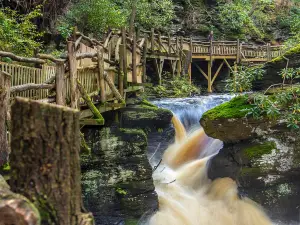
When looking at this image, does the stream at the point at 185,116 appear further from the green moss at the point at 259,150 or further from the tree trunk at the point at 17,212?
the tree trunk at the point at 17,212

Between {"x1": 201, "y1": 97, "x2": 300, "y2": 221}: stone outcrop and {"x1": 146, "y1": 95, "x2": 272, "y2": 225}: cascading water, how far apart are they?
14.9 inches

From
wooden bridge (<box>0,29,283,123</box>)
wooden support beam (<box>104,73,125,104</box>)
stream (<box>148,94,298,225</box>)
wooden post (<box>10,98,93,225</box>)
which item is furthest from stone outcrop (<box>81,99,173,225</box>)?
wooden post (<box>10,98,93,225</box>)

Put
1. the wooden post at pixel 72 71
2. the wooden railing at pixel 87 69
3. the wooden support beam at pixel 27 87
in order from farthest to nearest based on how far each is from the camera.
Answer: the wooden post at pixel 72 71, the wooden railing at pixel 87 69, the wooden support beam at pixel 27 87

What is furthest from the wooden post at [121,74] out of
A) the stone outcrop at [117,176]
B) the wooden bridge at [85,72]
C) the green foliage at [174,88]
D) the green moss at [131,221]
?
the green foliage at [174,88]

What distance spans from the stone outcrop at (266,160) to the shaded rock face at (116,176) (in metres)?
2.25

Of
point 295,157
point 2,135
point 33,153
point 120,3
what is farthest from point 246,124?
point 120,3

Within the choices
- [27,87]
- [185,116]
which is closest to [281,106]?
[185,116]

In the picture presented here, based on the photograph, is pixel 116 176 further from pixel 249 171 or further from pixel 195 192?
pixel 249 171

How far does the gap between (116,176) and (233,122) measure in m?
3.33

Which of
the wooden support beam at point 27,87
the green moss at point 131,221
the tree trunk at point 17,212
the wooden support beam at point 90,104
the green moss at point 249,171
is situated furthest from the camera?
the green moss at point 249,171

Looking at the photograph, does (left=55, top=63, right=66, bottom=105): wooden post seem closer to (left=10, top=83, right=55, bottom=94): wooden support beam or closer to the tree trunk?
(left=10, top=83, right=55, bottom=94): wooden support beam

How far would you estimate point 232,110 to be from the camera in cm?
851

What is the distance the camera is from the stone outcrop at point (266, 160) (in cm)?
793

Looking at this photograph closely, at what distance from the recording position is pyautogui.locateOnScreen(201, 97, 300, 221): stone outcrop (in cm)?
793
